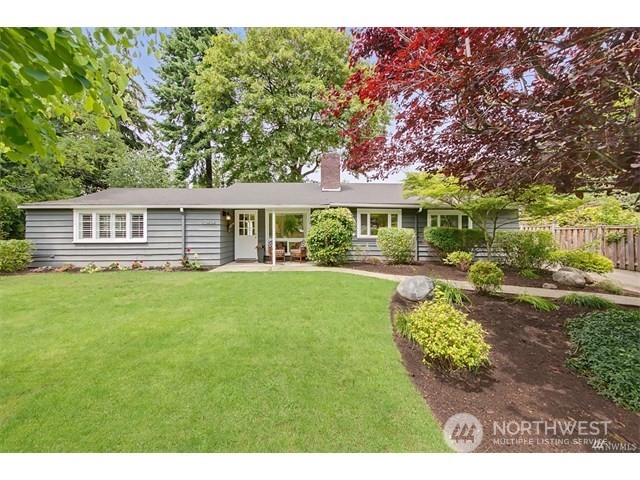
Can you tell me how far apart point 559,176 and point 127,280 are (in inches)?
317

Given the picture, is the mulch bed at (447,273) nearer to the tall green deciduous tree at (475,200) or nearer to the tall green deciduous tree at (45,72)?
the tall green deciduous tree at (475,200)

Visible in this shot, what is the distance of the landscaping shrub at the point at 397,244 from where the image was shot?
802 cm

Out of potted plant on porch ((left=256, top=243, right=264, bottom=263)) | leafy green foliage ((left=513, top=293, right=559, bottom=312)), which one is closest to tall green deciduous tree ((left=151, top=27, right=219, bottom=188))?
potted plant on porch ((left=256, top=243, right=264, bottom=263))

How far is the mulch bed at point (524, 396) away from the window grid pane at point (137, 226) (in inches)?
332

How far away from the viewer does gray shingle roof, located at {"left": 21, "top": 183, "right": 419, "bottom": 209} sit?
315 inches

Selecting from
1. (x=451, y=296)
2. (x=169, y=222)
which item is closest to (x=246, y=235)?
(x=169, y=222)

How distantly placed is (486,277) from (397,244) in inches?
137

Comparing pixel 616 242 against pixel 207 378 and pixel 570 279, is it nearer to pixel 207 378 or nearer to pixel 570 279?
pixel 570 279

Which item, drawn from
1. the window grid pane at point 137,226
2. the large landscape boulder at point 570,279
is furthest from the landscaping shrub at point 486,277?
the window grid pane at point 137,226

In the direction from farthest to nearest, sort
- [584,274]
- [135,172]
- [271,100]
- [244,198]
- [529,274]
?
[271,100], [135,172], [244,198], [529,274], [584,274]

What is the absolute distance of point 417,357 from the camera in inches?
113

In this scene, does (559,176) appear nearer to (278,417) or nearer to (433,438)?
(433,438)

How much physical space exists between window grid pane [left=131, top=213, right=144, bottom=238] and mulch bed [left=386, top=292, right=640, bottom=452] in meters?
8.42

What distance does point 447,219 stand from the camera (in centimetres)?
905
